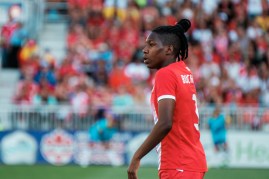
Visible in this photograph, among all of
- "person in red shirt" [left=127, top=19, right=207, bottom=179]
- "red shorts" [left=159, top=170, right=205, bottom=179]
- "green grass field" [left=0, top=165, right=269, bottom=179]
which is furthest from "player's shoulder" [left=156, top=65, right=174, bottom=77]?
"green grass field" [left=0, top=165, right=269, bottom=179]

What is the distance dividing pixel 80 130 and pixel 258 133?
444cm

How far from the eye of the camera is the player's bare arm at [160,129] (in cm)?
613

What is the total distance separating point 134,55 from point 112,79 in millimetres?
1076

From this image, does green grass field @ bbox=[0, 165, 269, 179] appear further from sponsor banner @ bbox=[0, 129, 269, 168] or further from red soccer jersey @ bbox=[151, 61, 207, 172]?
red soccer jersey @ bbox=[151, 61, 207, 172]

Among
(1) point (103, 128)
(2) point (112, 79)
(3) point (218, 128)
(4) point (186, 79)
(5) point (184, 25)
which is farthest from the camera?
(2) point (112, 79)

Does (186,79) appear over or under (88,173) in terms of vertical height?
over

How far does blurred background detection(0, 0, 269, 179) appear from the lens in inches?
834

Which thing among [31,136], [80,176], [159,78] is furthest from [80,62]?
[159,78]

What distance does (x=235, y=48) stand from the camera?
23.8 metres

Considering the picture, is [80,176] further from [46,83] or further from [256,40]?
[256,40]

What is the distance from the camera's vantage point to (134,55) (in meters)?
23.1

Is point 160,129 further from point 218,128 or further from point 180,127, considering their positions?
point 218,128

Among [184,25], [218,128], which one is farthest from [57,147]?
[184,25]

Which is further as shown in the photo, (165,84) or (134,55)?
(134,55)
